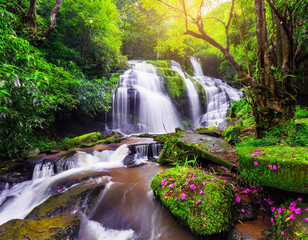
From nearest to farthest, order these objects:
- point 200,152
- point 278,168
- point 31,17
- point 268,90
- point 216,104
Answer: point 278,168, point 268,90, point 200,152, point 31,17, point 216,104

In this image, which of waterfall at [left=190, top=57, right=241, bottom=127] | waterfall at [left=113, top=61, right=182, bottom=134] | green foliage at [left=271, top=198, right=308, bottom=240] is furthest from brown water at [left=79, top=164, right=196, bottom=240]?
waterfall at [left=190, top=57, right=241, bottom=127]

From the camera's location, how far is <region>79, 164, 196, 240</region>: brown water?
2.31 m

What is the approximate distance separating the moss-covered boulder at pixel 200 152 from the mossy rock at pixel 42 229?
7.65ft

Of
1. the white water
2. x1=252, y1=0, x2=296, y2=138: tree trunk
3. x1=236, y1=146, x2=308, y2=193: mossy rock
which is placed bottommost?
the white water

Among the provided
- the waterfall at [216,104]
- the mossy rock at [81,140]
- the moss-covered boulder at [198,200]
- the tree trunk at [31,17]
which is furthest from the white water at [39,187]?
the waterfall at [216,104]

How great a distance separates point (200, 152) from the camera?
3871mm

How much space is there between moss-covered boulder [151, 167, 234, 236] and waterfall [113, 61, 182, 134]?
357 inches

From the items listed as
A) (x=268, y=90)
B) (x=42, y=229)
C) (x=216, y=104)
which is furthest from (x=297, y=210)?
(x=216, y=104)

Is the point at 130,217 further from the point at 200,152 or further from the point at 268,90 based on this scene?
the point at 268,90

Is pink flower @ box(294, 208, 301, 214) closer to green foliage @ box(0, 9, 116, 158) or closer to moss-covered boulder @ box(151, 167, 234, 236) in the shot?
moss-covered boulder @ box(151, 167, 234, 236)

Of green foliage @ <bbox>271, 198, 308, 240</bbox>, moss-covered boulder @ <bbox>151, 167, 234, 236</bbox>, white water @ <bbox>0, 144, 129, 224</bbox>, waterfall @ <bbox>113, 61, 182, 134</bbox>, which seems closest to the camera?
green foliage @ <bbox>271, 198, 308, 240</bbox>

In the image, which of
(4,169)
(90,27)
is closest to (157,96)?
(90,27)

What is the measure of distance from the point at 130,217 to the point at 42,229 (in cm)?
134

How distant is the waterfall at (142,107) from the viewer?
39.2 ft
